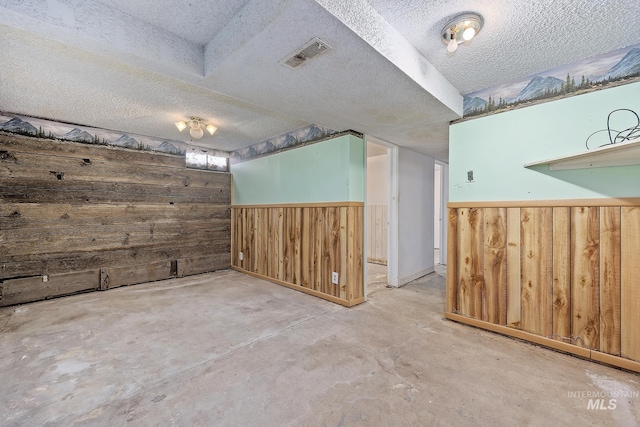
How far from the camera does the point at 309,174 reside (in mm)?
3539

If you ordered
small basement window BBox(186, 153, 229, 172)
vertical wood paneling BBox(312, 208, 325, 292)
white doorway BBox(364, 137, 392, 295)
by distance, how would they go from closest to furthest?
1. vertical wood paneling BBox(312, 208, 325, 292)
2. small basement window BBox(186, 153, 229, 172)
3. white doorway BBox(364, 137, 392, 295)

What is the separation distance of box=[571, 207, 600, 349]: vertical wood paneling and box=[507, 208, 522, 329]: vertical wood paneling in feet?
1.08

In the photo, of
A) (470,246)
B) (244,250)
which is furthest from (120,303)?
(470,246)

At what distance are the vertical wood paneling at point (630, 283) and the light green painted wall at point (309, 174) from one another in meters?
2.18

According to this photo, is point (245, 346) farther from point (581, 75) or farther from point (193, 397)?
point (581, 75)

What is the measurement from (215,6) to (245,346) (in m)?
2.35

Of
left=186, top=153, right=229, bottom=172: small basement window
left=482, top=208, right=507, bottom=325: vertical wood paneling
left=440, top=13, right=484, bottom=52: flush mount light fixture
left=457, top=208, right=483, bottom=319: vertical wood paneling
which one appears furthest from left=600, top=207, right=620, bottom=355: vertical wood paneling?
left=186, top=153, right=229, bottom=172: small basement window

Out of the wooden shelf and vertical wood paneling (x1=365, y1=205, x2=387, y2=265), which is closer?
the wooden shelf

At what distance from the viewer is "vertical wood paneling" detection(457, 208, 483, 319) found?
2.43m

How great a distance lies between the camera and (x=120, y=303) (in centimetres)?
309

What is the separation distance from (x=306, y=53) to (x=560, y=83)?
202cm

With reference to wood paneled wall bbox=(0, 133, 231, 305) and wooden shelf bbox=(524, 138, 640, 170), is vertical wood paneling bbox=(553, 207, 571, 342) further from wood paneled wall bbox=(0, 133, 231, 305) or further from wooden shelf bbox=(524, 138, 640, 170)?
wood paneled wall bbox=(0, 133, 231, 305)

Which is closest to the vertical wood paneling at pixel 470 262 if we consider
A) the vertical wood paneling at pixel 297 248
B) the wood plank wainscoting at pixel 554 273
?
the wood plank wainscoting at pixel 554 273

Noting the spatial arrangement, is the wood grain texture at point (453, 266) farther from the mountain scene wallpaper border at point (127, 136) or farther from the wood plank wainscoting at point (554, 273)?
the mountain scene wallpaper border at point (127, 136)
